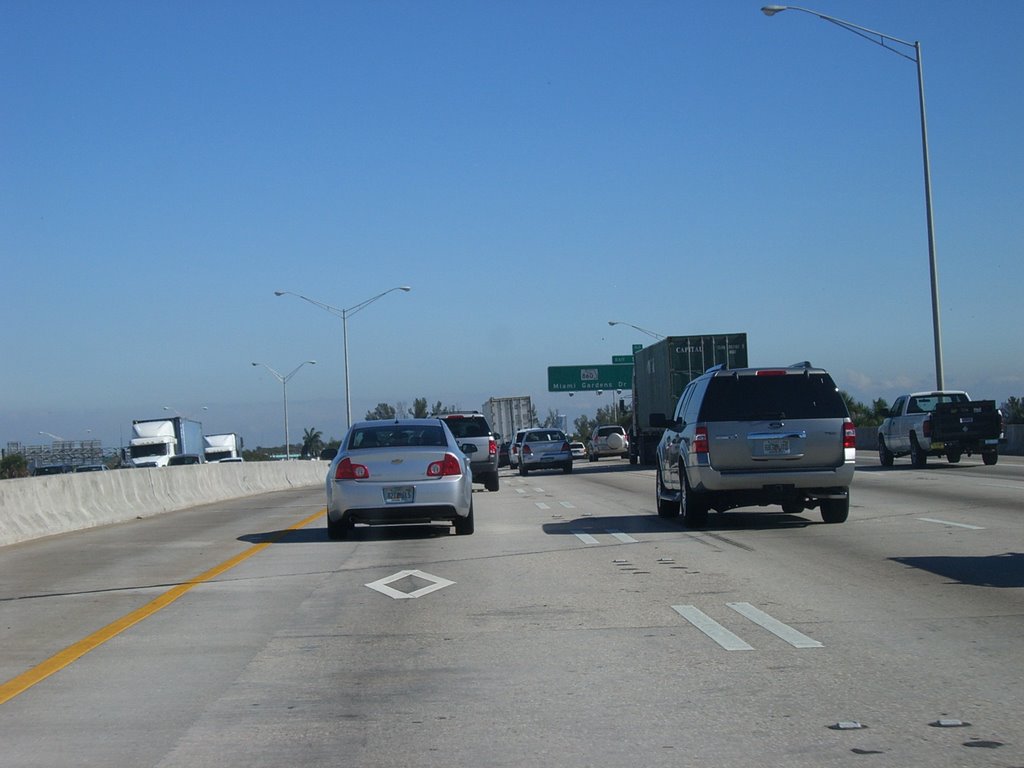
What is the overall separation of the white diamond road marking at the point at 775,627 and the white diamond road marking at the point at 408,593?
2729 mm

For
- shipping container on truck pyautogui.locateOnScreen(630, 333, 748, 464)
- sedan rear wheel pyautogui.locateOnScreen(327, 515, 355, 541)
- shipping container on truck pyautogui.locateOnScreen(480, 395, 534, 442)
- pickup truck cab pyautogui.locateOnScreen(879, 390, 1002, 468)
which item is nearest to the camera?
sedan rear wheel pyautogui.locateOnScreen(327, 515, 355, 541)

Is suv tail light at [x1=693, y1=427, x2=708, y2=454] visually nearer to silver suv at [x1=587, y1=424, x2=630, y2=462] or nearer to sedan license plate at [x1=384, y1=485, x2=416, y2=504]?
sedan license plate at [x1=384, y1=485, x2=416, y2=504]

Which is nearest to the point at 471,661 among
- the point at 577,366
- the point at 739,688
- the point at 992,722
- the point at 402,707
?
the point at 402,707

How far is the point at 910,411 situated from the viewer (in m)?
33.0

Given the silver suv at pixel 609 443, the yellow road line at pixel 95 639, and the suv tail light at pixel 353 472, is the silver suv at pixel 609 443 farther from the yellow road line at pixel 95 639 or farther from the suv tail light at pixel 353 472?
the yellow road line at pixel 95 639

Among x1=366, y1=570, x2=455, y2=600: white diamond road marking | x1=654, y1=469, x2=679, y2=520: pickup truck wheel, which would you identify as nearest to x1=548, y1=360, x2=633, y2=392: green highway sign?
x1=654, y1=469, x2=679, y2=520: pickup truck wheel

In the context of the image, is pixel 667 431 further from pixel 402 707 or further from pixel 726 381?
pixel 402 707

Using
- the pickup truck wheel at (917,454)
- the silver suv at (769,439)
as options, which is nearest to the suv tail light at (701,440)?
the silver suv at (769,439)

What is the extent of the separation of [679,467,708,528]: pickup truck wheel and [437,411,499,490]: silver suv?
12.2 meters

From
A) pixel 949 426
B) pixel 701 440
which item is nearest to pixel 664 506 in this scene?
pixel 701 440

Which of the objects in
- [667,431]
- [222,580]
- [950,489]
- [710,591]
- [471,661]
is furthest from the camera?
[950,489]

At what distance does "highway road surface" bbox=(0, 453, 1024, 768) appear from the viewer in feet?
18.8

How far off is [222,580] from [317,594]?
1.66 m

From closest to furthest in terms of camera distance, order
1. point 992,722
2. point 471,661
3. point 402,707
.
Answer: point 992,722 < point 402,707 < point 471,661
